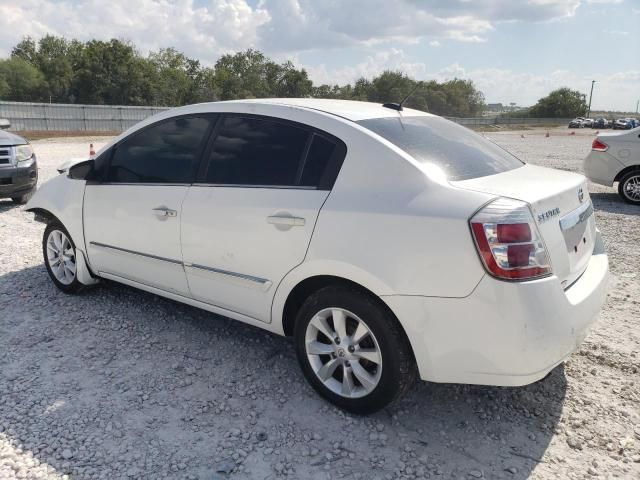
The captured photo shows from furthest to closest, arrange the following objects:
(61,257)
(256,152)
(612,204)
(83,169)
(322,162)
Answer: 1. (612,204)
2. (61,257)
3. (83,169)
4. (256,152)
5. (322,162)

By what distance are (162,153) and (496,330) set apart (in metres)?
2.68

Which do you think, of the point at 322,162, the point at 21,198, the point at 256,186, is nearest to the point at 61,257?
the point at 256,186

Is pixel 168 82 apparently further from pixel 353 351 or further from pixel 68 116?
pixel 353 351

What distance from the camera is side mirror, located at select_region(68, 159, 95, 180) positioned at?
4332 millimetres

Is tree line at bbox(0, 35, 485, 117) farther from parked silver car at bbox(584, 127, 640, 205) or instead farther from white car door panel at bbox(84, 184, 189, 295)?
white car door panel at bbox(84, 184, 189, 295)

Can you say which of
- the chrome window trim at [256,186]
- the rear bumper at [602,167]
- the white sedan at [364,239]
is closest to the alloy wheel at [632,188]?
the rear bumper at [602,167]

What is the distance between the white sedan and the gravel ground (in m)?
0.33

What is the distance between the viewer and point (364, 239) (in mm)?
2793

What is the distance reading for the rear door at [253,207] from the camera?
3.08m

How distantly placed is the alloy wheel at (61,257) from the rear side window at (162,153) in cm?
93

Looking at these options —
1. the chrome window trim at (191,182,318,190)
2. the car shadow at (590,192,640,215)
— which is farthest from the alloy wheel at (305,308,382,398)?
the car shadow at (590,192,640,215)

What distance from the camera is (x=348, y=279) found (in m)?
2.88

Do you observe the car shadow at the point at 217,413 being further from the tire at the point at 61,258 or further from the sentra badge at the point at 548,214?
the sentra badge at the point at 548,214

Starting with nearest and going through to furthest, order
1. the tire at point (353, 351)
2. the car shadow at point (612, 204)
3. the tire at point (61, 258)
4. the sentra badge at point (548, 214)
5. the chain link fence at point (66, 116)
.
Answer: the sentra badge at point (548, 214) < the tire at point (353, 351) < the tire at point (61, 258) < the car shadow at point (612, 204) < the chain link fence at point (66, 116)
